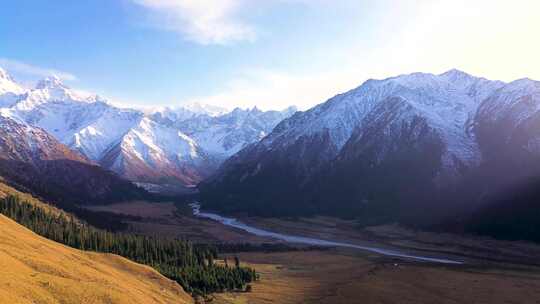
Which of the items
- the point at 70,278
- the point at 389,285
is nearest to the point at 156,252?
the point at 389,285

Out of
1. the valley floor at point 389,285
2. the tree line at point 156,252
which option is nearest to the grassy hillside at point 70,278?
the tree line at point 156,252

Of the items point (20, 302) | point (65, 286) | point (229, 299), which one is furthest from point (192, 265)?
point (20, 302)

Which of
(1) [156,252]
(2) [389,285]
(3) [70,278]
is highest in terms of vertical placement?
(3) [70,278]

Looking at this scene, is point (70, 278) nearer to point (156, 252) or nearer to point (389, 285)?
point (156, 252)

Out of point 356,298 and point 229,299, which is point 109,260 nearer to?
point 229,299

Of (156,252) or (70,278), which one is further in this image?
(156,252)

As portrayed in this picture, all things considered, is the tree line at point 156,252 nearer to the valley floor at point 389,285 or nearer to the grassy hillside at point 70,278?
the valley floor at point 389,285

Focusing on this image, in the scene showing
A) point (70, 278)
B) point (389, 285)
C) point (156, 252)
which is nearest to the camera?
point (70, 278)
